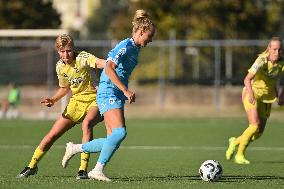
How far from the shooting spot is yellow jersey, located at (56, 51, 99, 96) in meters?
12.8

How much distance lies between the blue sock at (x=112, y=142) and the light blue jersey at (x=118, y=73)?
33 cm

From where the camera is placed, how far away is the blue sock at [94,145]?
12.2 meters

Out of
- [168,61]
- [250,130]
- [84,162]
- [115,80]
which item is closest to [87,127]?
[84,162]

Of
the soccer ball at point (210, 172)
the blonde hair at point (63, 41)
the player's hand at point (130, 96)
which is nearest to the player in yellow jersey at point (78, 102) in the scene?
the blonde hair at point (63, 41)

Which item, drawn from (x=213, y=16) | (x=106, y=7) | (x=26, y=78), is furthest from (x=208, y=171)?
(x=106, y=7)

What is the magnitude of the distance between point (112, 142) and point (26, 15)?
124ft

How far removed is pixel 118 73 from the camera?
39.7 ft

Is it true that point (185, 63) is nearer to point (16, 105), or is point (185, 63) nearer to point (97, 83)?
point (16, 105)

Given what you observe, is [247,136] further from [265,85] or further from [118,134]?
[118,134]

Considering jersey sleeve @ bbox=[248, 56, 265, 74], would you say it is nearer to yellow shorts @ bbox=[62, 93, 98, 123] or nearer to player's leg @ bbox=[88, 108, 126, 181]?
yellow shorts @ bbox=[62, 93, 98, 123]

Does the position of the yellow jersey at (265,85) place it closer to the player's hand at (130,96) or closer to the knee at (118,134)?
the knee at (118,134)

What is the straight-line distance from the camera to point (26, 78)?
40406mm

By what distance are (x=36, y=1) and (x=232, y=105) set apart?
51.4 feet

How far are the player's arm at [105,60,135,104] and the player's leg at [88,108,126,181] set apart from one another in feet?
1.39
